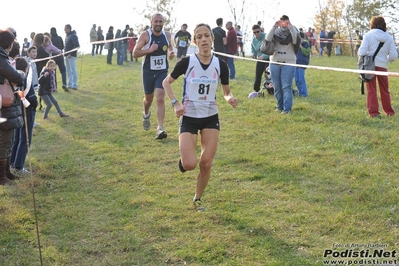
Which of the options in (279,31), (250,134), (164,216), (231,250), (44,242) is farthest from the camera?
(279,31)

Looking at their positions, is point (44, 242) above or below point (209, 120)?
below

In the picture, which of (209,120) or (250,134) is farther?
(250,134)

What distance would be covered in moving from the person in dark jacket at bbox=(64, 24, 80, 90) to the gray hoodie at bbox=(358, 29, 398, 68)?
10.8 meters

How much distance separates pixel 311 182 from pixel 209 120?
71.1 inches

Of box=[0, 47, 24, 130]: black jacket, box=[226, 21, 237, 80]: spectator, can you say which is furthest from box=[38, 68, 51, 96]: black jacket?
box=[226, 21, 237, 80]: spectator

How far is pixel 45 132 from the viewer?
38.1 ft

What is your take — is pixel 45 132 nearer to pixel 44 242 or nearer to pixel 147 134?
pixel 147 134

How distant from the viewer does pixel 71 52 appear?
736 inches

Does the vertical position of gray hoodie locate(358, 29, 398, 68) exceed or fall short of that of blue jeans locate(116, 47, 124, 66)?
it exceeds it

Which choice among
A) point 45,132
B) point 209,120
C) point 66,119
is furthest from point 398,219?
point 66,119

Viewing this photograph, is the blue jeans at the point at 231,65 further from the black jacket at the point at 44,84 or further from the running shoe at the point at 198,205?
the running shoe at the point at 198,205

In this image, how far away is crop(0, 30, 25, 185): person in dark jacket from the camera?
22.2 ft

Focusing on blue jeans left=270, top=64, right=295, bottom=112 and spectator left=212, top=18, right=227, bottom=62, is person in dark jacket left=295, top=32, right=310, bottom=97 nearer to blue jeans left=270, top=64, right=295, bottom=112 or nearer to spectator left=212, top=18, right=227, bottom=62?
blue jeans left=270, top=64, right=295, bottom=112

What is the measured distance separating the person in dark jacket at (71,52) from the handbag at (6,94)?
38.6 feet
